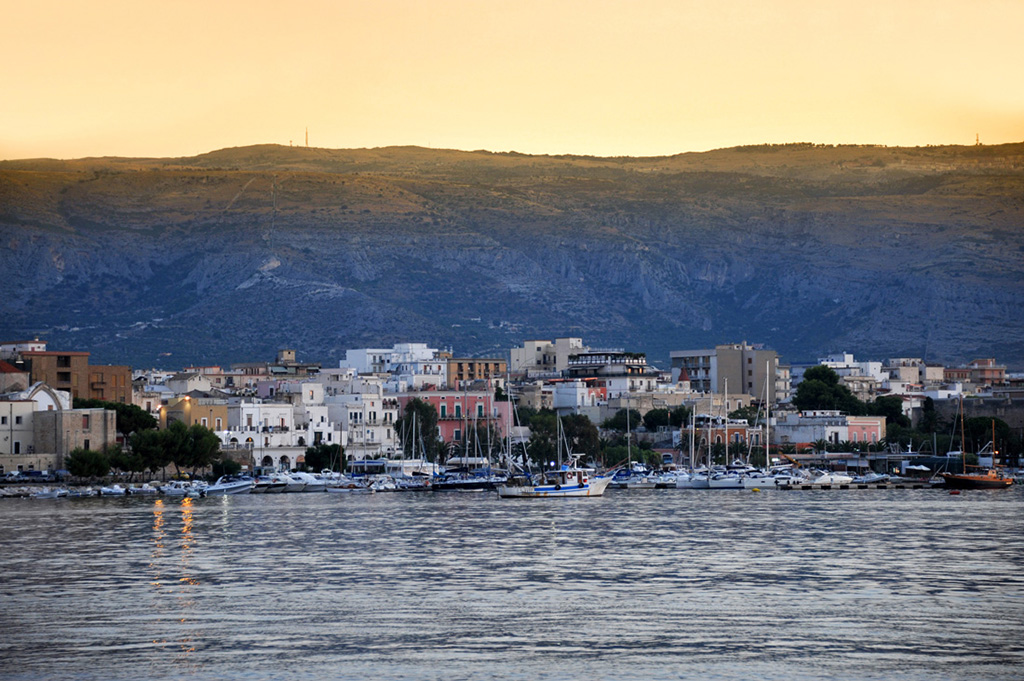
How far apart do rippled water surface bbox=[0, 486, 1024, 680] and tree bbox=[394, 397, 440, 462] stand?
52272 millimetres

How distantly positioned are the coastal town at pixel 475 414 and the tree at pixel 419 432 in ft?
0.54

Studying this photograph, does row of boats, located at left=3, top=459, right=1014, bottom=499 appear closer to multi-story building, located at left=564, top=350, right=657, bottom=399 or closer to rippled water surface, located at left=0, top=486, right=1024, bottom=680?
rippled water surface, located at left=0, top=486, right=1024, bottom=680

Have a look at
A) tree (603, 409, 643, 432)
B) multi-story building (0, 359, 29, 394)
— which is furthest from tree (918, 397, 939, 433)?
multi-story building (0, 359, 29, 394)

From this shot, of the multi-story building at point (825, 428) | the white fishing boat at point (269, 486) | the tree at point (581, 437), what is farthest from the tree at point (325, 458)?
the multi-story building at point (825, 428)

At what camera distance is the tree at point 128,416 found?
118 meters

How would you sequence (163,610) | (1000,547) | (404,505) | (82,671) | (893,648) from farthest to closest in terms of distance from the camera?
1. (404,505)
2. (1000,547)
3. (163,610)
4. (893,648)
5. (82,671)

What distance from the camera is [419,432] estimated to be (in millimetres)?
128500

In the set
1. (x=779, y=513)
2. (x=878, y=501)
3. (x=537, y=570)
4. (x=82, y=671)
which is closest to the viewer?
(x=82, y=671)

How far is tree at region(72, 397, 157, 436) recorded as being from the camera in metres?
118

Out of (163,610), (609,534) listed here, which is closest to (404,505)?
(609,534)

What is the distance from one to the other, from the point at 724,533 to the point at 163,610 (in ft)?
100

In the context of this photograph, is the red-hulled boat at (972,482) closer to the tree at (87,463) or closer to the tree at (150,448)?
the tree at (150,448)

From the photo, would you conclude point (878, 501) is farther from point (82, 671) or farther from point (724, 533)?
point (82, 671)

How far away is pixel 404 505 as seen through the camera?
9069 centimetres
